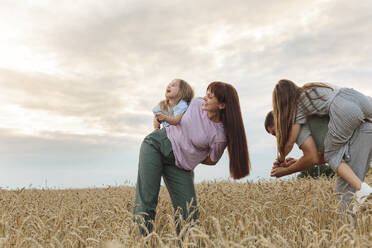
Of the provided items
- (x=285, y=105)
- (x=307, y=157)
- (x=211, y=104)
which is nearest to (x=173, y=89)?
(x=211, y=104)

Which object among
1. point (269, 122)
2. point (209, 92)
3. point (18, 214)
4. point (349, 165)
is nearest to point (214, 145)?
point (209, 92)

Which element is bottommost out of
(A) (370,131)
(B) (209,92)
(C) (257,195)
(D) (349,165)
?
(C) (257,195)

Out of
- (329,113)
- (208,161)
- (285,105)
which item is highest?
(285,105)

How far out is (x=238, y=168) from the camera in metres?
4.20

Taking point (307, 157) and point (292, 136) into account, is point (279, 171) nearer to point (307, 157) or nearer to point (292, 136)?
point (307, 157)

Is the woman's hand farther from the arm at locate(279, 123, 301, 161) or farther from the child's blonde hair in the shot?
the child's blonde hair

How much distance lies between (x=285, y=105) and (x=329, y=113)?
495 mm

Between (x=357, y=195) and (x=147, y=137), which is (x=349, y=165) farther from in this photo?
(x=147, y=137)

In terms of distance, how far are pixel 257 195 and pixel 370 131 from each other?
2.31 meters

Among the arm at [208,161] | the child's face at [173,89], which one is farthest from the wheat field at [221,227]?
the child's face at [173,89]

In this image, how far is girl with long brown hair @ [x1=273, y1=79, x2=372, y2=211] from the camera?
390cm

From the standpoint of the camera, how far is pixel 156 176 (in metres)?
4.30

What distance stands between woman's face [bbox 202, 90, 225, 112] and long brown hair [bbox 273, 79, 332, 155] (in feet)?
2.22

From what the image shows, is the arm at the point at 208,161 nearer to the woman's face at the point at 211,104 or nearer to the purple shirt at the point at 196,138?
the purple shirt at the point at 196,138
